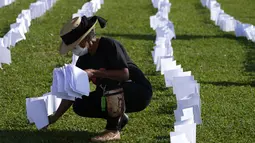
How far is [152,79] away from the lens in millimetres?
7172

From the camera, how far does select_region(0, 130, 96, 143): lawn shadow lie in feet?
16.6

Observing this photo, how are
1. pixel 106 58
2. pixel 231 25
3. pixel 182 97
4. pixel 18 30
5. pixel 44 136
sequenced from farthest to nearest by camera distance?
1. pixel 231 25
2. pixel 18 30
3. pixel 182 97
4. pixel 44 136
5. pixel 106 58

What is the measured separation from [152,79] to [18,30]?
308 centimetres

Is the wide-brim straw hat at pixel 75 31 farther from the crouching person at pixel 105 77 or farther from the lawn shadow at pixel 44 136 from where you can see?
the lawn shadow at pixel 44 136

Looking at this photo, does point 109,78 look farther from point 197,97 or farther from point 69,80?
point 197,97

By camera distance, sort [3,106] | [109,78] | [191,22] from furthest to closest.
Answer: [191,22] → [3,106] → [109,78]

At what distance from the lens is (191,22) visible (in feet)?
40.3

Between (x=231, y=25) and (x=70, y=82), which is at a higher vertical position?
(x=70, y=82)

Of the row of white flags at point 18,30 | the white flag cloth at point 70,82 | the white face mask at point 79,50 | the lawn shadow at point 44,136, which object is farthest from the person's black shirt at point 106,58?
the row of white flags at point 18,30

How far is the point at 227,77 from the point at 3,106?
9.79 feet

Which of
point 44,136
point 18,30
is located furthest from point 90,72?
point 18,30

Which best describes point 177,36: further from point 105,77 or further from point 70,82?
point 70,82

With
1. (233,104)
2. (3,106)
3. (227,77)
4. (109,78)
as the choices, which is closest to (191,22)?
(227,77)

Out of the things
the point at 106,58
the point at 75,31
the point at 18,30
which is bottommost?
the point at 18,30
